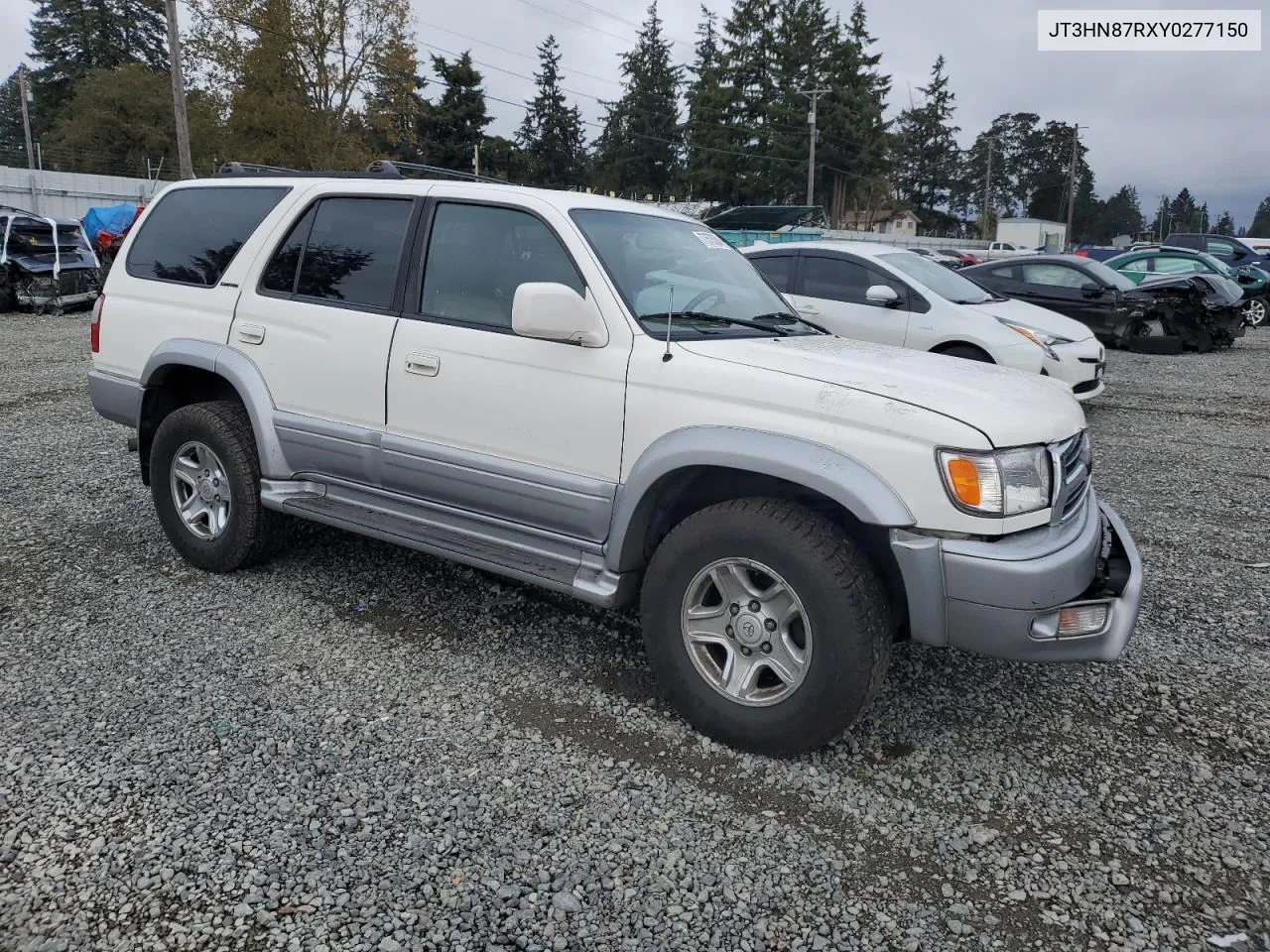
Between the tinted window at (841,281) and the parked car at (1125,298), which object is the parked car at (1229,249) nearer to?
the parked car at (1125,298)

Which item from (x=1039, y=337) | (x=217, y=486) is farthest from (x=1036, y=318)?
(x=217, y=486)

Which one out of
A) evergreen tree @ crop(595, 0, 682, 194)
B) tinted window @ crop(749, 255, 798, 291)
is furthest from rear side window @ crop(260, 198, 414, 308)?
evergreen tree @ crop(595, 0, 682, 194)

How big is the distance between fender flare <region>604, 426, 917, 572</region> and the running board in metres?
0.12

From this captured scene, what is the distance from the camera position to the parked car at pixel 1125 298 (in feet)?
41.9

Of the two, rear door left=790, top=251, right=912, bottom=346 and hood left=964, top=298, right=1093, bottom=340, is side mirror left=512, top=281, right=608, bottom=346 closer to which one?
rear door left=790, top=251, right=912, bottom=346

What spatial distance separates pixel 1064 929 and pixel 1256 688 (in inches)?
76.3

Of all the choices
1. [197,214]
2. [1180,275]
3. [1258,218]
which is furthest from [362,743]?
[1258,218]

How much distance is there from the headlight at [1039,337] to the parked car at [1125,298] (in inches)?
139

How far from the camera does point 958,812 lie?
290 centimetres

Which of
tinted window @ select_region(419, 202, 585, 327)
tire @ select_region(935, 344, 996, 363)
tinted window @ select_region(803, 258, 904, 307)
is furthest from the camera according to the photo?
tinted window @ select_region(803, 258, 904, 307)

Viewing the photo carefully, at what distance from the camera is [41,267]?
16.5 metres

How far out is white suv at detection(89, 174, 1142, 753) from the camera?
284cm

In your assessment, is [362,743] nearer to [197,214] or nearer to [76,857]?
[76,857]

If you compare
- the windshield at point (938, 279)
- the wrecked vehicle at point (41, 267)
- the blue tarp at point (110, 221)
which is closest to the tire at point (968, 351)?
the windshield at point (938, 279)
